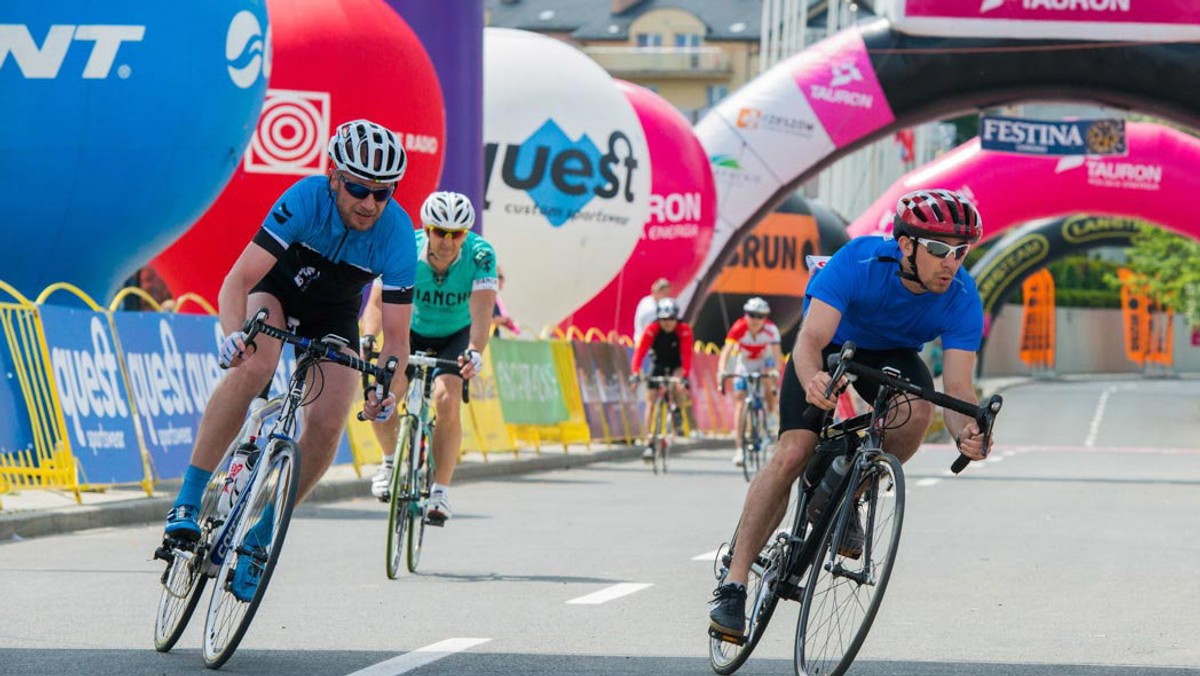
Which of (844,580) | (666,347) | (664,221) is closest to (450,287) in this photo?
(844,580)

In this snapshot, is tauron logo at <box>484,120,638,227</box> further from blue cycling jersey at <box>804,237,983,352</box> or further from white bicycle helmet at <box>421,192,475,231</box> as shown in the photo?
blue cycling jersey at <box>804,237,983,352</box>

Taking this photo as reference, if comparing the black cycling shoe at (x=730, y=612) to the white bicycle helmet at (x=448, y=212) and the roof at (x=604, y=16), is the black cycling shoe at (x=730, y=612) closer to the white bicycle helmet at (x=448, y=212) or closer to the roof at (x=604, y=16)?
the white bicycle helmet at (x=448, y=212)

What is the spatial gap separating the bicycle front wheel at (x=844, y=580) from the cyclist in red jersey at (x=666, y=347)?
15.5m

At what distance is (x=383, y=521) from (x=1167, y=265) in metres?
52.0

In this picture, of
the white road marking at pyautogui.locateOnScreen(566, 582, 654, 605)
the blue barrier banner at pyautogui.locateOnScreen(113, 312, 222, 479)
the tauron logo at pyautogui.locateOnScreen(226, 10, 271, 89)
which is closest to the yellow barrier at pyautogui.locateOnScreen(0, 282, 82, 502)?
the blue barrier banner at pyautogui.locateOnScreen(113, 312, 222, 479)

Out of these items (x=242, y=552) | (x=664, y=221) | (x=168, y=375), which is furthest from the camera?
(x=664, y=221)

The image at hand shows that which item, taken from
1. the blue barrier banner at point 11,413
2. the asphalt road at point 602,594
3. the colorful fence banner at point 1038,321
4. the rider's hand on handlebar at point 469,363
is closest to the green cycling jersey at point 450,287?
A: the rider's hand on handlebar at point 469,363

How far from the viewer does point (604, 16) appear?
364ft

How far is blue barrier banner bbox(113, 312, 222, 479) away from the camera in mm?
13773

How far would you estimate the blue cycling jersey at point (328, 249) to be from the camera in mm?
7371

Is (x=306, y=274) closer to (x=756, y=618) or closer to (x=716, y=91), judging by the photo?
(x=756, y=618)

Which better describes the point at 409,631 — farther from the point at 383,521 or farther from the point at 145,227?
the point at 145,227

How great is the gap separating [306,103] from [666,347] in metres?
5.67

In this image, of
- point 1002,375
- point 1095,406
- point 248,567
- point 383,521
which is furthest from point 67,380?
point 1002,375
